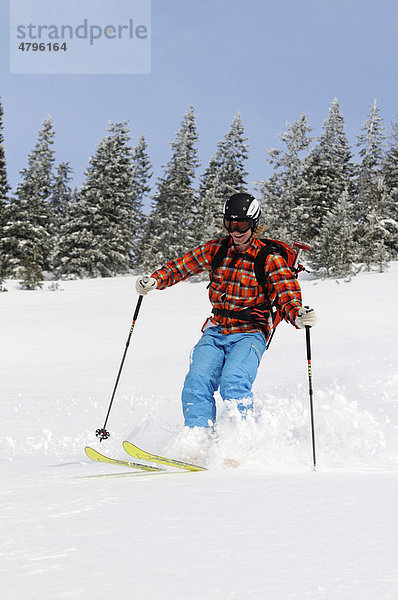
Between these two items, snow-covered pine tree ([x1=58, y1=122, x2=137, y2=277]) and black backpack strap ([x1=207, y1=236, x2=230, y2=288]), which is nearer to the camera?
black backpack strap ([x1=207, y1=236, x2=230, y2=288])

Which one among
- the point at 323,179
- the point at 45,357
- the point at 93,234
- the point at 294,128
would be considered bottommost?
the point at 45,357

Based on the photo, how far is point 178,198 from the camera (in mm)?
44562

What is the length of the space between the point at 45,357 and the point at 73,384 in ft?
10.8

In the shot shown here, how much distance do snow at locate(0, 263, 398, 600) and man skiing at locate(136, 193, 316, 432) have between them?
26 centimetres

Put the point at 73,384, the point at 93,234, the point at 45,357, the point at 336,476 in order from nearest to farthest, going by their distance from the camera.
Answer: the point at 336,476, the point at 73,384, the point at 45,357, the point at 93,234

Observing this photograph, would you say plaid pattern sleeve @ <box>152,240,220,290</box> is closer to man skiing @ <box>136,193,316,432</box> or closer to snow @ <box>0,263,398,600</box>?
man skiing @ <box>136,193,316,432</box>

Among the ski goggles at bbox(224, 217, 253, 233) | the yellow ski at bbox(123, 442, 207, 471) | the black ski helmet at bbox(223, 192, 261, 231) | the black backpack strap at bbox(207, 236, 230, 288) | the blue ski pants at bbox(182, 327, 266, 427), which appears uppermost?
the black ski helmet at bbox(223, 192, 261, 231)

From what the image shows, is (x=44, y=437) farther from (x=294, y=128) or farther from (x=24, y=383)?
(x=294, y=128)

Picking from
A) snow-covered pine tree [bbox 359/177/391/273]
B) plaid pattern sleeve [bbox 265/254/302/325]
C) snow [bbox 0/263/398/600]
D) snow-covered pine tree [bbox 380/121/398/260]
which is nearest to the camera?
snow [bbox 0/263/398/600]

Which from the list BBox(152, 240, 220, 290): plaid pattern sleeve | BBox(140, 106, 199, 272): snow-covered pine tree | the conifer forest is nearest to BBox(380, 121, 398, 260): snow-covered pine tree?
the conifer forest

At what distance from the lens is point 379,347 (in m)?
9.73

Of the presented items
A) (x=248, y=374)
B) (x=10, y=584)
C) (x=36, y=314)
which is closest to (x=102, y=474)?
(x=248, y=374)

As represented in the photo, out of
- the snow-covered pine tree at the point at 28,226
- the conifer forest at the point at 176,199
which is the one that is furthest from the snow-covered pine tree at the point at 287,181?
the snow-covered pine tree at the point at 28,226

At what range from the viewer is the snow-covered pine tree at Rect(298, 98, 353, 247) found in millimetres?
39281
